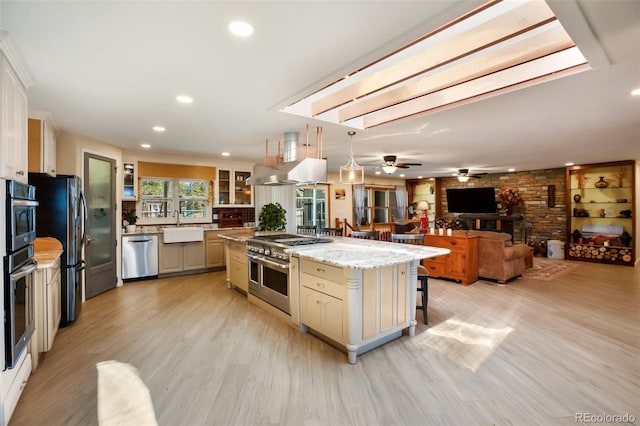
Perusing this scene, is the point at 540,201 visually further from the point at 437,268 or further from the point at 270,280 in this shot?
the point at 270,280

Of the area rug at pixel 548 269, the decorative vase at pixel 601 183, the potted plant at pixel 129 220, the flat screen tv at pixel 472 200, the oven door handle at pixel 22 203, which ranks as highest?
the decorative vase at pixel 601 183

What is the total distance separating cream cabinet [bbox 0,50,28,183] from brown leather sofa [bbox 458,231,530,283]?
5.74m

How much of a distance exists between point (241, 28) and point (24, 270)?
2.11 meters

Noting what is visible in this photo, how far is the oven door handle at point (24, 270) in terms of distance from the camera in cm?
189

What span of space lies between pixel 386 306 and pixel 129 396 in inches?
83.7

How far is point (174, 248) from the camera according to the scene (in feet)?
18.3

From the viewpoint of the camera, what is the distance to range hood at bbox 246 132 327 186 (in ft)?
11.5

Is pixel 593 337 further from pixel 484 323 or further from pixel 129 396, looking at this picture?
pixel 129 396

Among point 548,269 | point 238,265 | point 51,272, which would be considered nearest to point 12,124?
point 51,272

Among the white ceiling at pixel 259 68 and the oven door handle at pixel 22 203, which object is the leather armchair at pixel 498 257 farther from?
the oven door handle at pixel 22 203

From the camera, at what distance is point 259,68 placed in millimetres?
2150

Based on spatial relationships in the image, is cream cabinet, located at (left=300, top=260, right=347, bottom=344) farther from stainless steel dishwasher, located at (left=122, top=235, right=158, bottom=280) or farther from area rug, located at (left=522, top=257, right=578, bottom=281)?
area rug, located at (left=522, top=257, right=578, bottom=281)

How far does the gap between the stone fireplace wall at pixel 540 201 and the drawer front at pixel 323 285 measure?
25.3ft

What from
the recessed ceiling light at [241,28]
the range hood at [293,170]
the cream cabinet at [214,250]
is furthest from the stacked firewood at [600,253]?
the recessed ceiling light at [241,28]
